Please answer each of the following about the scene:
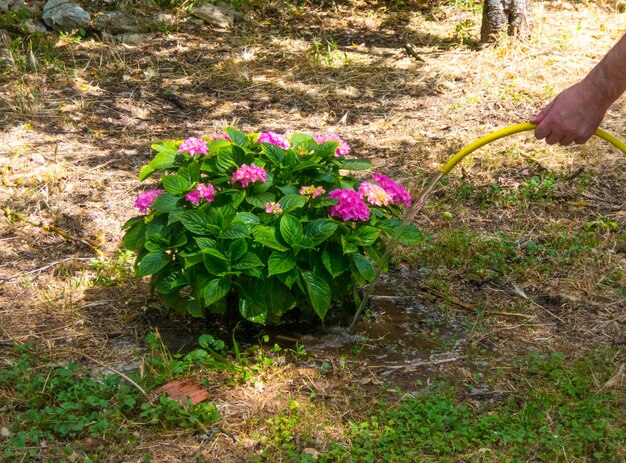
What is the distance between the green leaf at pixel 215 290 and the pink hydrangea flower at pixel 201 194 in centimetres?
36

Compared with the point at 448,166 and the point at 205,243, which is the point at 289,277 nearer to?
the point at 205,243

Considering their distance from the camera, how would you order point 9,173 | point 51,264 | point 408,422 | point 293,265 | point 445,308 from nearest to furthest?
point 408,422, point 293,265, point 445,308, point 51,264, point 9,173

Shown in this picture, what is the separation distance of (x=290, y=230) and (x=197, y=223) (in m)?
0.40

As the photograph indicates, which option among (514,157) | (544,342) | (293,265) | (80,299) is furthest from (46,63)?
(544,342)

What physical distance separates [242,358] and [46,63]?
15.4 ft

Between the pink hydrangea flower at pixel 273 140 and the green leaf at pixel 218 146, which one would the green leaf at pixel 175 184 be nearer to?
the green leaf at pixel 218 146

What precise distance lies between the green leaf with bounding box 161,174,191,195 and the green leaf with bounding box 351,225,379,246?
0.75 meters

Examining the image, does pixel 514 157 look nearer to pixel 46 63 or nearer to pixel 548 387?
pixel 548 387

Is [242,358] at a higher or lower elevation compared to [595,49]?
lower

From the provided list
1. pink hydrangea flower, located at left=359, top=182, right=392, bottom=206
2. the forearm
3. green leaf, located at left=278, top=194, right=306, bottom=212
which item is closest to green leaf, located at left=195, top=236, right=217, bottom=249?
green leaf, located at left=278, top=194, right=306, bottom=212

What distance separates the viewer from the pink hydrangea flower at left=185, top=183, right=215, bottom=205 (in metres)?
3.15

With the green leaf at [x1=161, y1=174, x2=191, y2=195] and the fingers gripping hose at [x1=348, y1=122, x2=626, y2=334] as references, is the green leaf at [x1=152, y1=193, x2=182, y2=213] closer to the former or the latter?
the green leaf at [x1=161, y1=174, x2=191, y2=195]

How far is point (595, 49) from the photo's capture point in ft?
21.7

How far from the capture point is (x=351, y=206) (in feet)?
10.3
